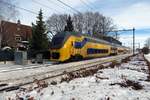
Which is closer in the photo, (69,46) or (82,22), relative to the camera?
(69,46)

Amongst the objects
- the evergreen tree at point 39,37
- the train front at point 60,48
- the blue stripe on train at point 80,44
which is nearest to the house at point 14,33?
the evergreen tree at point 39,37

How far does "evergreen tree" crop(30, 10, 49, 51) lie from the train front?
35.0 feet

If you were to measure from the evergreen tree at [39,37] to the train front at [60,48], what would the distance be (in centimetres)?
1066

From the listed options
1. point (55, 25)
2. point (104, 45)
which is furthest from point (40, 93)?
point (55, 25)

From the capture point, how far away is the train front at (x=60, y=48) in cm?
2513

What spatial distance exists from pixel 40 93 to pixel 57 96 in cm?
75

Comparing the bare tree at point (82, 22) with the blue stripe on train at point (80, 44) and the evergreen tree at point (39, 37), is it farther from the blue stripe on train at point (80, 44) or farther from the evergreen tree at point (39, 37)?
the blue stripe on train at point (80, 44)

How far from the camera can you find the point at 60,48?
25.0m

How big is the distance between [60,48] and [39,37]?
12.8 meters

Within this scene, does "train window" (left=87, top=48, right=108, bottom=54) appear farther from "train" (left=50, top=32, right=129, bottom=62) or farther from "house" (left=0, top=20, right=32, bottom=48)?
"house" (left=0, top=20, right=32, bottom=48)

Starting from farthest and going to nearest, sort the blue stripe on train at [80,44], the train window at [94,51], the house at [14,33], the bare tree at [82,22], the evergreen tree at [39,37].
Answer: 1. the bare tree at [82,22]
2. the house at [14,33]
3. the evergreen tree at [39,37]
4. the train window at [94,51]
5. the blue stripe on train at [80,44]

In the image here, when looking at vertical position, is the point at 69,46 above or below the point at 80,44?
below

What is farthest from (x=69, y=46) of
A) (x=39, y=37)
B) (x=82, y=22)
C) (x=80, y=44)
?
(x=82, y=22)

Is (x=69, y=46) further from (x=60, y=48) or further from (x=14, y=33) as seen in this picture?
(x=14, y=33)
